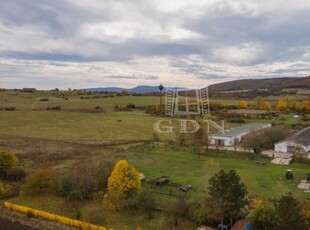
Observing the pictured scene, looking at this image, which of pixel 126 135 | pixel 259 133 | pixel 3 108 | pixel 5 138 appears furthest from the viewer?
pixel 3 108

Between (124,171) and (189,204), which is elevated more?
(124,171)

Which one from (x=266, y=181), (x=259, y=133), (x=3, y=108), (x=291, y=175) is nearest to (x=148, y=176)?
(x=266, y=181)

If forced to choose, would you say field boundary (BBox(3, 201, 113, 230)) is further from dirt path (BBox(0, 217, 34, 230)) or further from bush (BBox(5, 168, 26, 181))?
bush (BBox(5, 168, 26, 181))

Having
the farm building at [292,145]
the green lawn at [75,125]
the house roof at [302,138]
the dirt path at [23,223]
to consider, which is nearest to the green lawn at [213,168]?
the farm building at [292,145]

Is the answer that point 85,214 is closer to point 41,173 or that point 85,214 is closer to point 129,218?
point 129,218

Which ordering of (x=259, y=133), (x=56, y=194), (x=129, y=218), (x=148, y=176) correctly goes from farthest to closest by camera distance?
1. (x=259, y=133)
2. (x=148, y=176)
3. (x=56, y=194)
4. (x=129, y=218)

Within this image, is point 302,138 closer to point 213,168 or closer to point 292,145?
point 292,145
